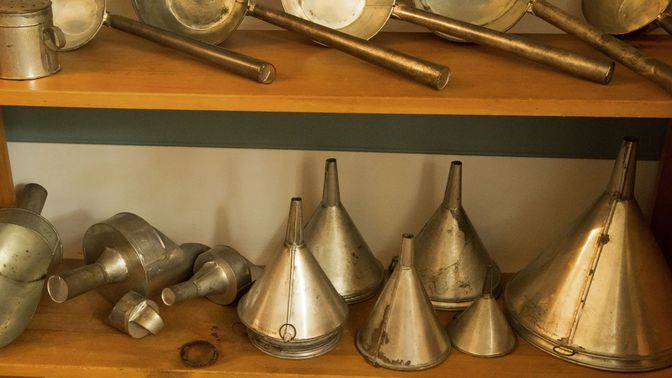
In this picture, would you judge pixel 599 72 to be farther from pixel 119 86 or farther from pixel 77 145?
pixel 77 145

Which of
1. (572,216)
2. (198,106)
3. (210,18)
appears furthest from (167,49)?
(572,216)

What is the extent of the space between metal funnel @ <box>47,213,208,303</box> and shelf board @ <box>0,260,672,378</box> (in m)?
0.06

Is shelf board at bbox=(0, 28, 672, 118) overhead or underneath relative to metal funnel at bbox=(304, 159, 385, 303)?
overhead

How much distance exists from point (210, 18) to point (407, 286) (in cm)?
41

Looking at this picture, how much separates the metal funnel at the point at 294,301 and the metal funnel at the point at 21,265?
0.91ft

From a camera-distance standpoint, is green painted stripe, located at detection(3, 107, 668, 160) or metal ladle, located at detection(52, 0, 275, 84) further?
green painted stripe, located at detection(3, 107, 668, 160)

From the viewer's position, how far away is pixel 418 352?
102 centimetres

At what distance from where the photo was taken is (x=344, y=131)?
1193 mm

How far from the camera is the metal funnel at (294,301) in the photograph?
1.02 meters

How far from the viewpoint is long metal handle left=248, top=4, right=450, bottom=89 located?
870 mm

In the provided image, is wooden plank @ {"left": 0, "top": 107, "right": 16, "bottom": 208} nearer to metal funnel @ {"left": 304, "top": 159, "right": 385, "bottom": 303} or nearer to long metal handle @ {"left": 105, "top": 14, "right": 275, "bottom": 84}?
long metal handle @ {"left": 105, "top": 14, "right": 275, "bottom": 84}

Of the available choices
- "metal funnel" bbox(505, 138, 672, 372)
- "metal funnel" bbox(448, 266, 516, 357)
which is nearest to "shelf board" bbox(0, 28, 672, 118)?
"metal funnel" bbox(505, 138, 672, 372)

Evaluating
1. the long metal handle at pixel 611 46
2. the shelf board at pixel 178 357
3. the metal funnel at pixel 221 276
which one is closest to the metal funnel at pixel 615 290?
→ the shelf board at pixel 178 357

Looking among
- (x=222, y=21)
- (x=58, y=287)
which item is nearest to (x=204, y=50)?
(x=222, y=21)
